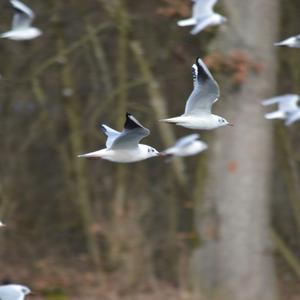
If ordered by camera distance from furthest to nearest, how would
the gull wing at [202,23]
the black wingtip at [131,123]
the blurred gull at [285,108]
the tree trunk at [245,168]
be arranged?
1. the tree trunk at [245,168]
2. the blurred gull at [285,108]
3. the gull wing at [202,23]
4. the black wingtip at [131,123]

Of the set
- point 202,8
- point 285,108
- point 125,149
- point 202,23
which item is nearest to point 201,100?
point 125,149

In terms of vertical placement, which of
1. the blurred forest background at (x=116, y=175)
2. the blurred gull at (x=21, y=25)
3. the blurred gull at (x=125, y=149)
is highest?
the blurred gull at (x=21, y=25)

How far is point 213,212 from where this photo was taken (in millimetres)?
9219

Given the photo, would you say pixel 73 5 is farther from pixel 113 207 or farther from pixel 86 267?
pixel 86 267

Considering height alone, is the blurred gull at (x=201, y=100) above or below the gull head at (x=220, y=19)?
below

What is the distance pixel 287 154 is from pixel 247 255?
1.96m

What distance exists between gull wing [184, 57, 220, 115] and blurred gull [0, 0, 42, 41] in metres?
2.57

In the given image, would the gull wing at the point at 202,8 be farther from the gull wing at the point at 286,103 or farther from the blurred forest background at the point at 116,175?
the gull wing at the point at 286,103

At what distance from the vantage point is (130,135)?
6250 mm

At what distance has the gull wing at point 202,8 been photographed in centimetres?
841

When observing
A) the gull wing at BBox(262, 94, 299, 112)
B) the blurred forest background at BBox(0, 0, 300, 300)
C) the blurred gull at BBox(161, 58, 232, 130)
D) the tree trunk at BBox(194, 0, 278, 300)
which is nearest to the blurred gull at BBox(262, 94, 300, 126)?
the gull wing at BBox(262, 94, 299, 112)

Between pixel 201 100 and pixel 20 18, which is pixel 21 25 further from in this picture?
pixel 201 100

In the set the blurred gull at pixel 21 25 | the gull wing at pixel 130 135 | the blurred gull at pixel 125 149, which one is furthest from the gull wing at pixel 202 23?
the gull wing at pixel 130 135

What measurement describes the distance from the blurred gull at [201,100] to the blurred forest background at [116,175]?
2523 mm
